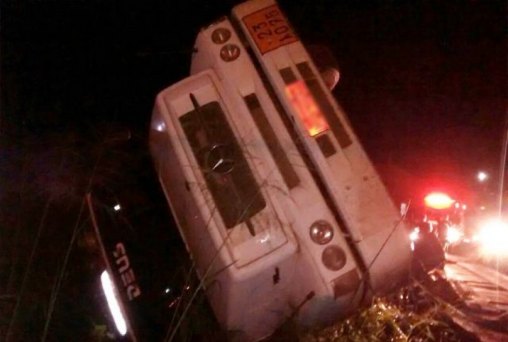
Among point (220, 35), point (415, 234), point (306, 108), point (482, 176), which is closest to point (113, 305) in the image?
point (306, 108)

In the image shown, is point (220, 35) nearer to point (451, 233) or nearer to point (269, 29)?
point (269, 29)

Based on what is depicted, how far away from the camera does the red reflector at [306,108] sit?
3330 mm

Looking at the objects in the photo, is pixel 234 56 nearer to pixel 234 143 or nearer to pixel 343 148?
pixel 234 143

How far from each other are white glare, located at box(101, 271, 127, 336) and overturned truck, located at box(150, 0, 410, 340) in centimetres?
54

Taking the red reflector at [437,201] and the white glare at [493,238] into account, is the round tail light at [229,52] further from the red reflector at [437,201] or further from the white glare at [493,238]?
the white glare at [493,238]

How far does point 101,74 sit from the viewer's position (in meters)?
6.86

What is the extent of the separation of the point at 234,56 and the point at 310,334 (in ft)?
6.05

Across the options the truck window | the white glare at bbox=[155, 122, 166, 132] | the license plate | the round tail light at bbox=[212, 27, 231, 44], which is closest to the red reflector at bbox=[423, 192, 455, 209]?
the license plate

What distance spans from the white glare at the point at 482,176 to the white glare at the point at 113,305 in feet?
63.0

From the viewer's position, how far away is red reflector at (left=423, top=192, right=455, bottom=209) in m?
4.82

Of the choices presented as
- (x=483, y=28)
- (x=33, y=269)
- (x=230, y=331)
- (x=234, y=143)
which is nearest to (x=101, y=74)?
(x=33, y=269)

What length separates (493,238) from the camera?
7996 millimetres

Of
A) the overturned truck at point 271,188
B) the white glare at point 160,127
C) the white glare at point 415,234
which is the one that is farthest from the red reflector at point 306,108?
the white glare at point 415,234

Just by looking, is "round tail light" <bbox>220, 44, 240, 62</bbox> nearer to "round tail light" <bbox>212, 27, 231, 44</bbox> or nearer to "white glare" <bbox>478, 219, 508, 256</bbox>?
"round tail light" <bbox>212, 27, 231, 44</bbox>
